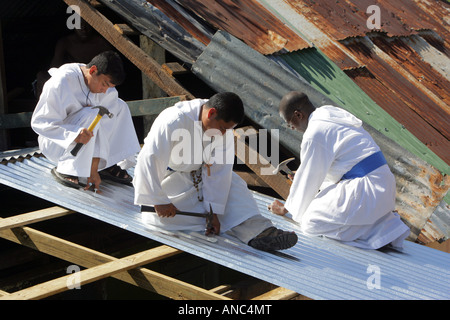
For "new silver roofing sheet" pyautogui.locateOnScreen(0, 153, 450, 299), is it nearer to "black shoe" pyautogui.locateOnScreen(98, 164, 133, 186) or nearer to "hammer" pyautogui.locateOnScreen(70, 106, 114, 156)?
"black shoe" pyautogui.locateOnScreen(98, 164, 133, 186)

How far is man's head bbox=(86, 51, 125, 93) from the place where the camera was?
5.05 meters

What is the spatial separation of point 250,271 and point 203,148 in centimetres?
102

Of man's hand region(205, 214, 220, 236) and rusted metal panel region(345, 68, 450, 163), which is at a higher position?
rusted metal panel region(345, 68, 450, 163)

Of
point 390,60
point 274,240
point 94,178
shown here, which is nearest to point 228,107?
point 274,240

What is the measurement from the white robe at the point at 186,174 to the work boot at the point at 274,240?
0.18 metres

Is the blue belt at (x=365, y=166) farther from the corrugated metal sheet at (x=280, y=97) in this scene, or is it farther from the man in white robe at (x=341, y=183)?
the corrugated metal sheet at (x=280, y=97)

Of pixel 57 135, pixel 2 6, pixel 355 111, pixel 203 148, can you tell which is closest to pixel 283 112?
pixel 203 148

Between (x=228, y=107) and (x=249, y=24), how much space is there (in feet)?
8.63

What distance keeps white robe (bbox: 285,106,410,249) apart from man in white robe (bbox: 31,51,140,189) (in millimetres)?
1566

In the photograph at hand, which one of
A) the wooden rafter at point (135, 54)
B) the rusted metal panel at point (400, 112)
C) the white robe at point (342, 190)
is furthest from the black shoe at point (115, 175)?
the rusted metal panel at point (400, 112)

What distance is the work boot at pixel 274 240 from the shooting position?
14.6 ft

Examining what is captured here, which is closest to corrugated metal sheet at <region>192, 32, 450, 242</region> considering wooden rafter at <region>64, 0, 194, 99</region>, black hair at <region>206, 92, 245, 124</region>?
wooden rafter at <region>64, 0, 194, 99</region>

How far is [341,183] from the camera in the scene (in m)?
4.95

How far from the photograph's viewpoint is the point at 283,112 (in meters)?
5.01
